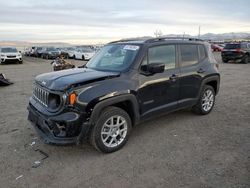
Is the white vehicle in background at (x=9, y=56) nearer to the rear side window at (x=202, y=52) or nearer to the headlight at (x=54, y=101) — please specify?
the rear side window at (x=202, y=52)

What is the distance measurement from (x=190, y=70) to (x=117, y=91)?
6.79ft

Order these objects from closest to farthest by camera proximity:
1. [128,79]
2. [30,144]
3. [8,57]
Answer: [128,79] → [30,144] → [8,57]

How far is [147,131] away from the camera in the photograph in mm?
5207

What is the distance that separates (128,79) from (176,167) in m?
1.58

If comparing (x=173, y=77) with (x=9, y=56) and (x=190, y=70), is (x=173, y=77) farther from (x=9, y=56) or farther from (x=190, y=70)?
(x=9, y=56)

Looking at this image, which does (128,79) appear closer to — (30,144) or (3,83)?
(30,144)

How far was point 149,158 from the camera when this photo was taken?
4066mm

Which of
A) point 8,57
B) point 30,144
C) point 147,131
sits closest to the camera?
point 30,144

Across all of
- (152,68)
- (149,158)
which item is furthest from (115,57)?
(149,158)

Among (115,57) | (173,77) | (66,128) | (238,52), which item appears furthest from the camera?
(238,52)

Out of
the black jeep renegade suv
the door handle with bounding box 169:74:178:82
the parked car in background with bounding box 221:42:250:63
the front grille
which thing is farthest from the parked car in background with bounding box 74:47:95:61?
the front grille

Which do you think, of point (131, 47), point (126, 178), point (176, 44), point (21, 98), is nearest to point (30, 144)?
point (126, 178)

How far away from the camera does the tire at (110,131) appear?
4031 mm

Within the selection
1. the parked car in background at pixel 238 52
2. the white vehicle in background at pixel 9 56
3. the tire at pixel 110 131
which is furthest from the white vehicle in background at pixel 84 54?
the tire at pixel 110 131
